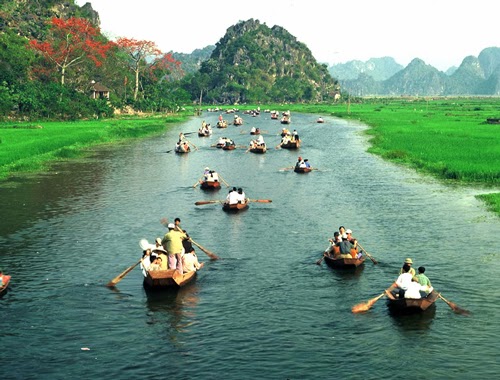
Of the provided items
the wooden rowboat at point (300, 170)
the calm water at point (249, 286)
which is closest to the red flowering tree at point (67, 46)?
the wooden rowboat at point (300, 170)

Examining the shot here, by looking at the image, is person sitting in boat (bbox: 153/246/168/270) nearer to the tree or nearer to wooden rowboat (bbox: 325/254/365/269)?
wooden rowboat (bbox: 325/254/365/269)

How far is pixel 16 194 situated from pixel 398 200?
24.2 metres

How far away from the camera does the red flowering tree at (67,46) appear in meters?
94.6

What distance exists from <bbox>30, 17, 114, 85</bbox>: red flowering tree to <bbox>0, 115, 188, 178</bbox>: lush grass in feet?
42.8

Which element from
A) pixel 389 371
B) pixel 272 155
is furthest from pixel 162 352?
pixel 272 155

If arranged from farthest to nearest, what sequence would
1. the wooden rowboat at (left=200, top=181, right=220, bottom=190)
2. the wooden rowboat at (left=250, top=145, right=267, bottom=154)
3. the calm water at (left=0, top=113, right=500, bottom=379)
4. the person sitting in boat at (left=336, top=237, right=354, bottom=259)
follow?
the wooden rowboat at (left=250, top=145, right=267, bottom=154)
the wooden rowboat at (left=200, top=181, right=220, bottom=190)
the person sitting in boat at (left=336, top=237, right=354, bottom=259)
the calm water at (left=0, top=113, right=500, bottom=379)

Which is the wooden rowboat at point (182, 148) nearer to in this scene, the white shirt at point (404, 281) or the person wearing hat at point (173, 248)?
the person wearing hat at point (173, 248)

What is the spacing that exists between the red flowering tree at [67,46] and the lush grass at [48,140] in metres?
13.1

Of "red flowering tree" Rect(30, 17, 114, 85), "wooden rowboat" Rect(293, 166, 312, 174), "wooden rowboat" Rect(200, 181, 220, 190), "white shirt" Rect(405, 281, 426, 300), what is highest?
"red flowering tree" Rect(30, 17, 114, 85)

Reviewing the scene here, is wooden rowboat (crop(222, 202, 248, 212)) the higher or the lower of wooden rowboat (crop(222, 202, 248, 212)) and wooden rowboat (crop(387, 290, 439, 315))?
the higher

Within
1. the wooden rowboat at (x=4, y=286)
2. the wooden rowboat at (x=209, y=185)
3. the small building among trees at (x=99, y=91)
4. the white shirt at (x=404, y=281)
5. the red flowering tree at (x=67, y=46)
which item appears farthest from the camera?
→ the small building among trees at (x=99, y=91)

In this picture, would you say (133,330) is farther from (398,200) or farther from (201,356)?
(398,200)

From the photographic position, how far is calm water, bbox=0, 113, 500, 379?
1584 cm

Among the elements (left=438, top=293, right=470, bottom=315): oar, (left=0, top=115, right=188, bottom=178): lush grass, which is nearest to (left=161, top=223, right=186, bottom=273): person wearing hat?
(left=438, top=293, right=470, bottom=315): oar
